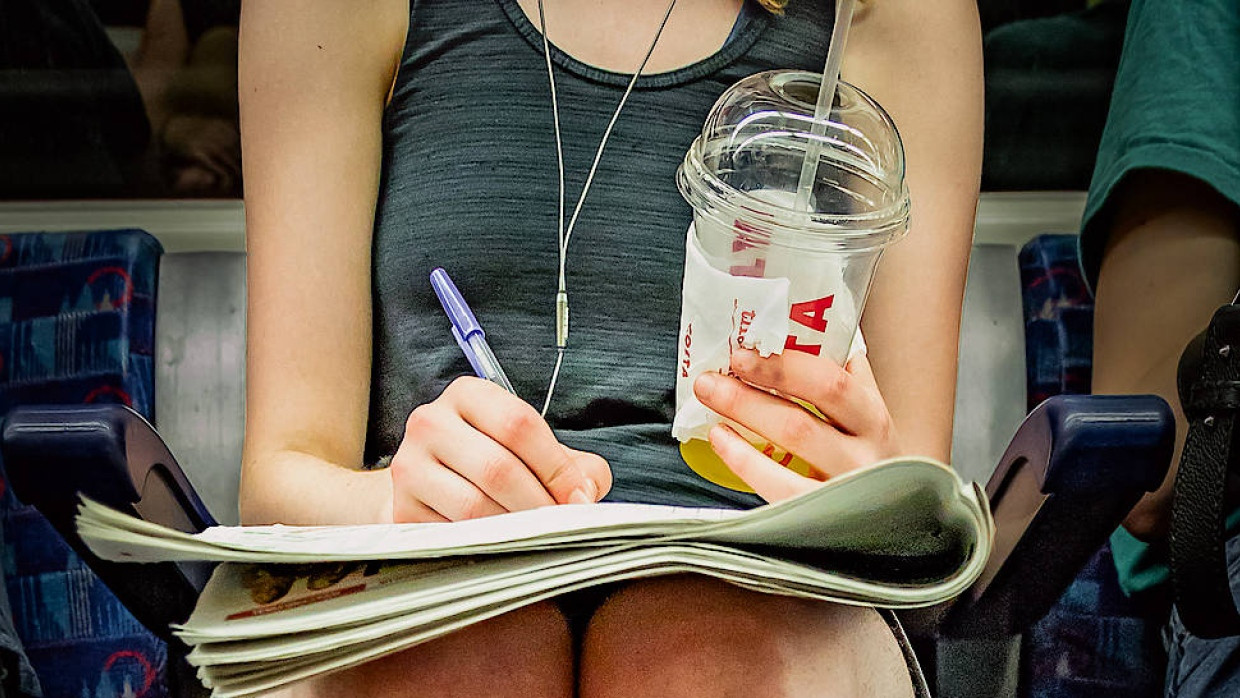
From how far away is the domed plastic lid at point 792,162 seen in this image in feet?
2.07

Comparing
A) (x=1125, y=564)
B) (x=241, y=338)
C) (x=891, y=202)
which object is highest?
(x=891, y=202)

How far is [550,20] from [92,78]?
625mm

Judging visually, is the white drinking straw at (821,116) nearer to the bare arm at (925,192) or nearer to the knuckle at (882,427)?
the knuckle at (882,427)

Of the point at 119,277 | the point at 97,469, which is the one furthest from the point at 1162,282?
the point at 119,277

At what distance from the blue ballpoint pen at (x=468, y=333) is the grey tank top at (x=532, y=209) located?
0.06 metres

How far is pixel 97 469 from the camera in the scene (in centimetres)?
64

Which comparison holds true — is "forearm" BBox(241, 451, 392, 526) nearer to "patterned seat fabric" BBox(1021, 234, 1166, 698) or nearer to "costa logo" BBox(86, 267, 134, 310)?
"costa logo" BBox(86, 267, 134, 310)

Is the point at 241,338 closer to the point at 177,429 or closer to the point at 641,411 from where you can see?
the point at 177,429

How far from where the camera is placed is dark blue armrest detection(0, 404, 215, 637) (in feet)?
2.06

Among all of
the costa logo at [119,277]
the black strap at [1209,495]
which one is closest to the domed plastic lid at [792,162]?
the black strap at [1209,495]

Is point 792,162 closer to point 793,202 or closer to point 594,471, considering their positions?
point 793,202

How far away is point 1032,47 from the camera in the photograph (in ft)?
4.35

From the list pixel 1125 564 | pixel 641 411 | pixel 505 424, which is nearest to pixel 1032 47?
pixel 1125 564

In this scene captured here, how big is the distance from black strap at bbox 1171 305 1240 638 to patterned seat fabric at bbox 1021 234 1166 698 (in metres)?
0.25
